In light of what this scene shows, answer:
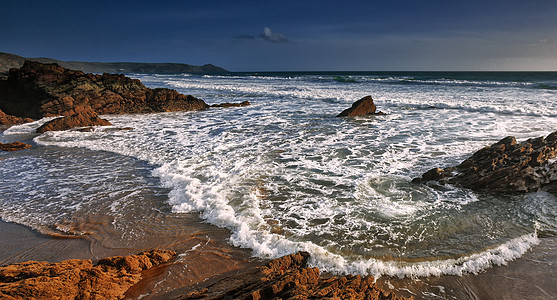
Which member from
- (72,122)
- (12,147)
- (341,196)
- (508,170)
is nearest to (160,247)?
(341,196)

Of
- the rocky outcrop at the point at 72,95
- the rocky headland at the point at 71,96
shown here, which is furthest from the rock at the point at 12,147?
the rocky outcrop at the point at 72,95

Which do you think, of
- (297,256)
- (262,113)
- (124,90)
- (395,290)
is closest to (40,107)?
(124,90)

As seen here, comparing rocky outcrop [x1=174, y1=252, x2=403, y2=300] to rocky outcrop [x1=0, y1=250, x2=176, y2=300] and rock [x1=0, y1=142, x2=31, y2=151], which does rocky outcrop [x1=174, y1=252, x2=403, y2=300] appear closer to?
rocky outcrop [x1=0, y1=250, x2=176, y2=300]

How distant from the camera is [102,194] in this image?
5.26 meters

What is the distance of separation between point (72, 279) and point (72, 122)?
11200 millimetres

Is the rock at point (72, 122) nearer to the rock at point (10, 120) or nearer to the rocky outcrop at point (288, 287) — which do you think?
the rock at point (10, 120)

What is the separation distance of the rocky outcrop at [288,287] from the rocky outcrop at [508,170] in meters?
3.65

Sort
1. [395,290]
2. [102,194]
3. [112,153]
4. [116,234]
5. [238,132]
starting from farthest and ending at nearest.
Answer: [238,132]
[112,153]
[102,194]
[116,234]
[395,290]

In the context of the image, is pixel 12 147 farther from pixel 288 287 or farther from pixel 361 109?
pixel 361 109

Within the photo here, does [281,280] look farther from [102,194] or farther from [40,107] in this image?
[40,107]

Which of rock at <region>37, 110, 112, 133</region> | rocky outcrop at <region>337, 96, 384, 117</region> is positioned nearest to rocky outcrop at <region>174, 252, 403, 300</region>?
rocky outcrop at <region>337, 96, 384, 117</region>

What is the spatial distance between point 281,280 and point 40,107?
17.0 metres

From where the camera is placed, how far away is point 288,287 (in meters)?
2.28

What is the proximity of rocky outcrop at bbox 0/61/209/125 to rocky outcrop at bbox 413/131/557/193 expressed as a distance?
1411 cm
